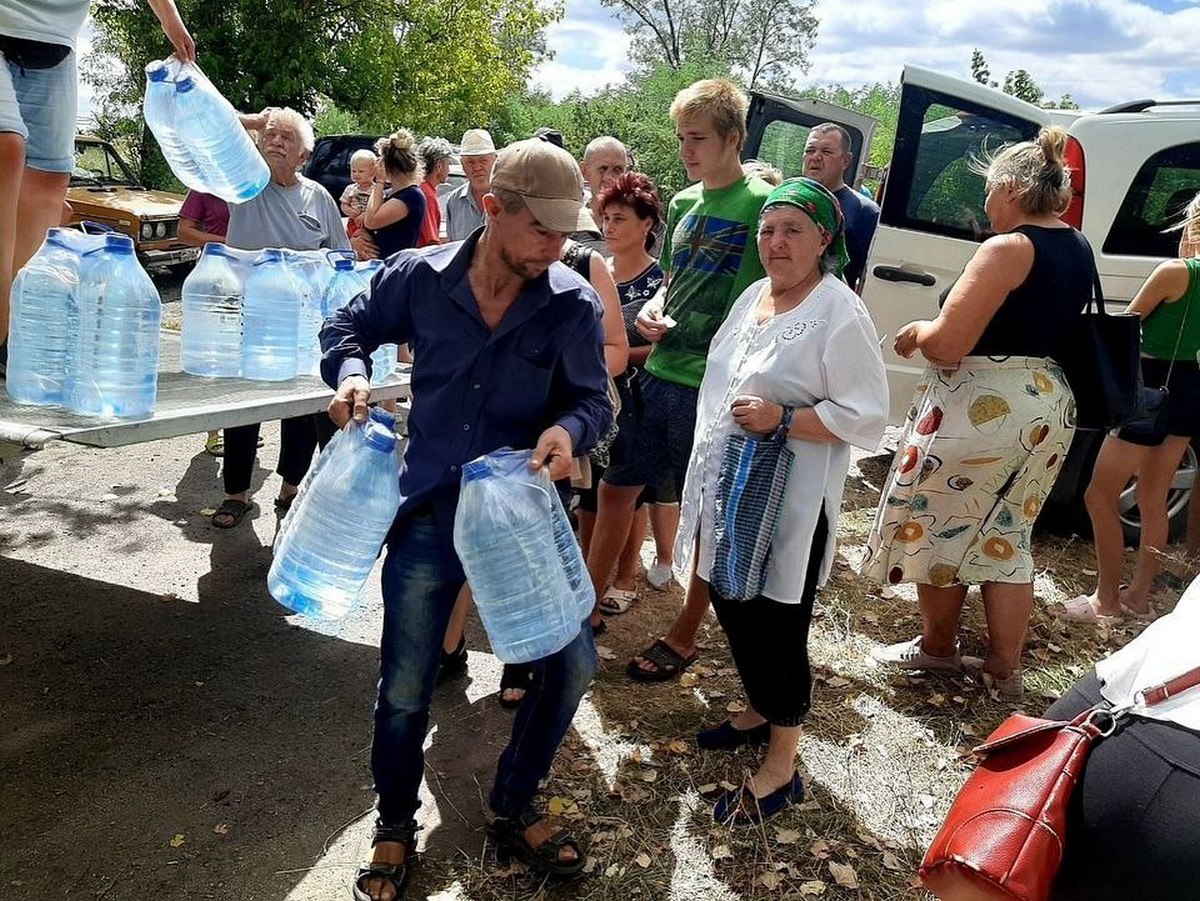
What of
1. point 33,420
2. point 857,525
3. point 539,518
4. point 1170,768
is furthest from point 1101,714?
point 857,525

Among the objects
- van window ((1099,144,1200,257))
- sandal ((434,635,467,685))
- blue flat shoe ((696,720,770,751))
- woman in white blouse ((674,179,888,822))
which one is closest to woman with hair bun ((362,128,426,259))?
sandal ((434,635,467,685))

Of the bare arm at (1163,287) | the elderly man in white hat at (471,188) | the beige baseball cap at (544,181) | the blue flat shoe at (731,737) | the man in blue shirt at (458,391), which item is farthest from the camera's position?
the elderly man in white hat at (471,188)

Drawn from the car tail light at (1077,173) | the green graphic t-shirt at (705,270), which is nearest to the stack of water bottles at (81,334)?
the green graphic t-shirt at (705,270)

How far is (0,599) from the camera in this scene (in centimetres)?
409

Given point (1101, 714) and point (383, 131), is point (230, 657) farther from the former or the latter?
point (383, 131)

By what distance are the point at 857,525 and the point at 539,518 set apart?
386 cm

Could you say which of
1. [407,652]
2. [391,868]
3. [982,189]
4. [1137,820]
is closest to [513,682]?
[391,868]

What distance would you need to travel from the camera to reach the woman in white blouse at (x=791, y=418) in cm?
274

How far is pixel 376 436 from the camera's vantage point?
235 cm

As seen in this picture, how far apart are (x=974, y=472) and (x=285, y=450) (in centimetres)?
353

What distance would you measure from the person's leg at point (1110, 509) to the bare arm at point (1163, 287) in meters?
0.71

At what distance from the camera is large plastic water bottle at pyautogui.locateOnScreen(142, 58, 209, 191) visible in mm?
3535

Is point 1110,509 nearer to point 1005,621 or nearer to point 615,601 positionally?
point 1005,621

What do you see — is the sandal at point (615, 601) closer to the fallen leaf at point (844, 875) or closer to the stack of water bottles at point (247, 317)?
the stack of water bottles at point (247, 317)
